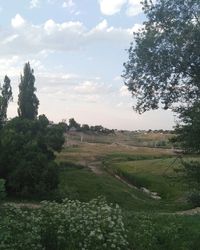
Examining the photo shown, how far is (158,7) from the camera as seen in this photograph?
112ft

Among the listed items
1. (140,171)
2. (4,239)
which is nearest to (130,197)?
(140,171)

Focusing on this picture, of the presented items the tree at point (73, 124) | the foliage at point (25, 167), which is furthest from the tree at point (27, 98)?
the tree at point (73, 124)

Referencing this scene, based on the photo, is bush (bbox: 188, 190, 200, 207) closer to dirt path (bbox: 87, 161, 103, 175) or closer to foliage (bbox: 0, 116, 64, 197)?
foliage (bbox: 0, 116, 64, 197)

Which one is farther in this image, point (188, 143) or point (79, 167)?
point (79, 167)

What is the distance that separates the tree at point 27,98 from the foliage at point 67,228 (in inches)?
2342

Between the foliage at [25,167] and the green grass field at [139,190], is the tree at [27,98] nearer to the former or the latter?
the green grass field at [139,190]

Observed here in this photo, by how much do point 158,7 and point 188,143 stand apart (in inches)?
338

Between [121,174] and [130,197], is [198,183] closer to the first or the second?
[130,197]

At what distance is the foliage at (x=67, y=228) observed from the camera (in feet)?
47.3

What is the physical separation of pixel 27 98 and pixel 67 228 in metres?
61.2

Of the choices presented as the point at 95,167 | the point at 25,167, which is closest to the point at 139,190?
the point at 95,167

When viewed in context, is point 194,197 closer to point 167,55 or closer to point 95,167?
point 167,55

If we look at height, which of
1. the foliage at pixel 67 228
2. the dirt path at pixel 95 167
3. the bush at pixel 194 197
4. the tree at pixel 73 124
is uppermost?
the tree at pixel 73 124

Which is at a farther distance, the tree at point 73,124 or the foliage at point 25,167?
the tree at point 73,124
